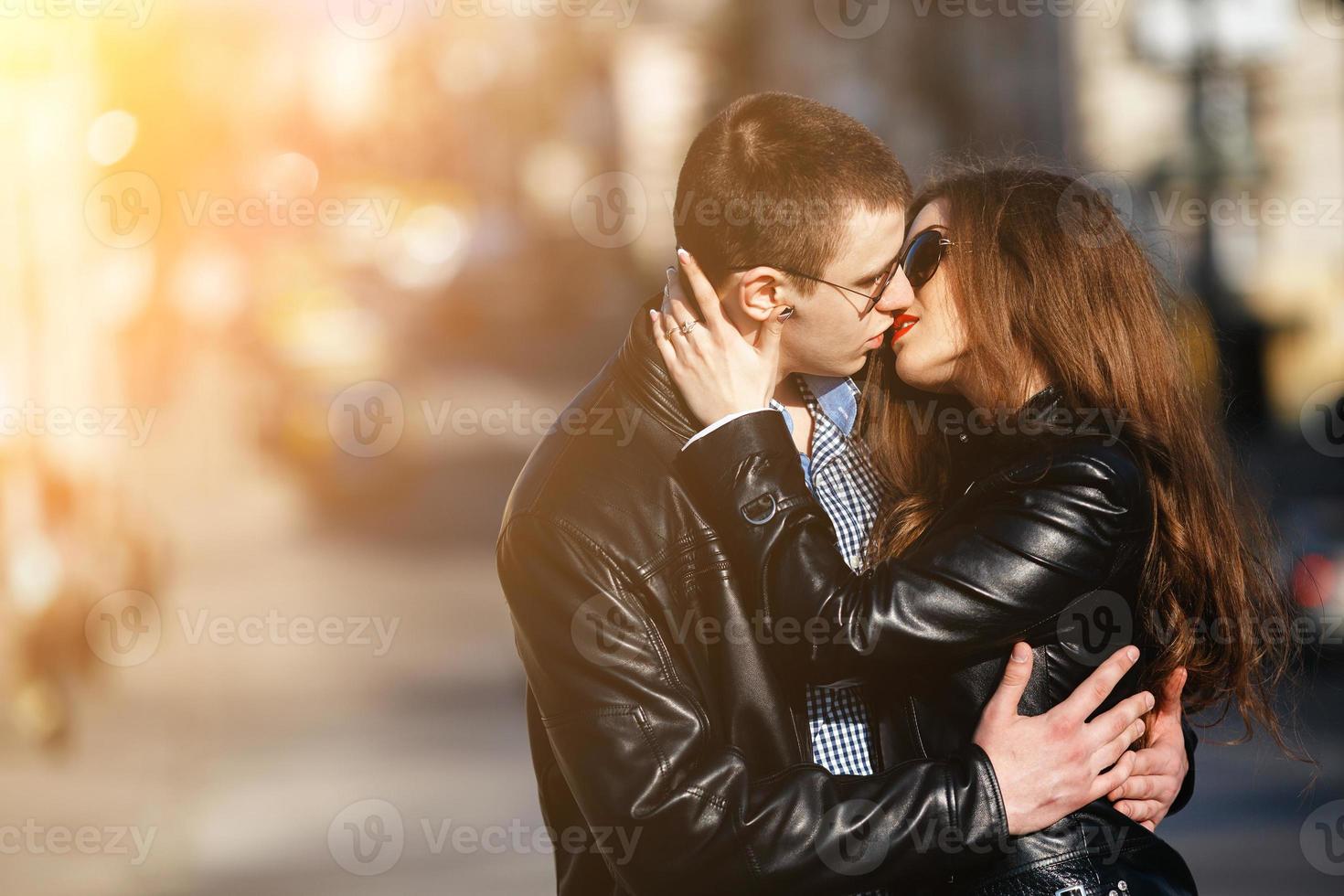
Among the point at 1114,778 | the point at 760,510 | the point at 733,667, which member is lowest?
the point at 1114,778

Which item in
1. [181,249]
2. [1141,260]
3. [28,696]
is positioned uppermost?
[1141,260]

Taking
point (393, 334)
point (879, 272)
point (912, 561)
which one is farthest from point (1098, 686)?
point (393, 334)

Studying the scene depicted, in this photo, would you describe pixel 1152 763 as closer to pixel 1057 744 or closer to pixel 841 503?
pixel 1057 744

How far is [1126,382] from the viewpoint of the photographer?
270 centimetres

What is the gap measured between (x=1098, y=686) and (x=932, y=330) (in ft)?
2.70

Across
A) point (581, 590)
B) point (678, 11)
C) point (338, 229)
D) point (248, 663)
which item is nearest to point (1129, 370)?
point (581, 590)

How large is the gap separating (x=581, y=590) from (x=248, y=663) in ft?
34.3

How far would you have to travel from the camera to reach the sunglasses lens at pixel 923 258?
283 centimetres

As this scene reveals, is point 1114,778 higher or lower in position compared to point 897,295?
lower

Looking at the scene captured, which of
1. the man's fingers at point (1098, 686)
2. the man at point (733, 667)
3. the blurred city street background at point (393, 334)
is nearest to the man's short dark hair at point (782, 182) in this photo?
the man at point (733, 667)

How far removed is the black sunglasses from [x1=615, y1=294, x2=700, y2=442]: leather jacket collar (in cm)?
42

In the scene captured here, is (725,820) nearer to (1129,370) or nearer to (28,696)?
(1129,370)

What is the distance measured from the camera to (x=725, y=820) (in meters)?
2.28

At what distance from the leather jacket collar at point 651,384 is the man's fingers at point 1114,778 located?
1019 mm
